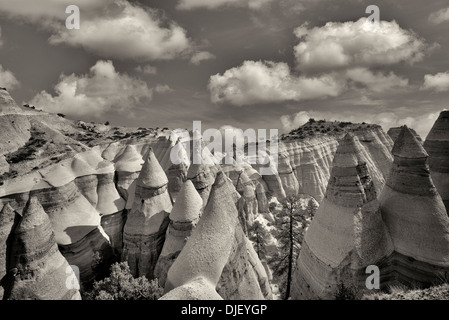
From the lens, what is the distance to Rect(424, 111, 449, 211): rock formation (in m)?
13.4

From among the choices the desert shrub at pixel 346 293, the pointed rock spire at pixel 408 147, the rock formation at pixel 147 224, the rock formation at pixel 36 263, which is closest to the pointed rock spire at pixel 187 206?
the rock formation at pixel 147 224

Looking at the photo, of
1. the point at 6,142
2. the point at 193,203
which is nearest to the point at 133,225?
the point at 193,203

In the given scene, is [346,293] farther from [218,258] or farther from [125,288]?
[125,288]

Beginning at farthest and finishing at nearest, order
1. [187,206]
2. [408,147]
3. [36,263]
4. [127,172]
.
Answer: [127,172] → [187,206] → [408,147] → [36,263]

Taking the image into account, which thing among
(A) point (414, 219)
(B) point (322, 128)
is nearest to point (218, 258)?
(A) point (414, 219)

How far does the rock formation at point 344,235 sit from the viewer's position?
9.02 metres

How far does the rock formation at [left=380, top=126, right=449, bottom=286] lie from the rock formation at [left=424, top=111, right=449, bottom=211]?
472cm

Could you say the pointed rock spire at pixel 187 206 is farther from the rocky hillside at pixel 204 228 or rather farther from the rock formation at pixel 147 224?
the rock formation at pixel 147 224

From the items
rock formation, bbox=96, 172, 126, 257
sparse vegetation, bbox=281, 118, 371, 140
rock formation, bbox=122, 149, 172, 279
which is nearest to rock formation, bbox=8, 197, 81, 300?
rock formation, bbox=122, 149, 172, 279

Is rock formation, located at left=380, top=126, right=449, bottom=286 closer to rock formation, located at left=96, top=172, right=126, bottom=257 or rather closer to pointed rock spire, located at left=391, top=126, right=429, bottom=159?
pointed rock spire, located at left=391, top=126, right=429, bottom=159

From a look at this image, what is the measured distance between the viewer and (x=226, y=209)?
9.11 metres

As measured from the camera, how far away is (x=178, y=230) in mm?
13625

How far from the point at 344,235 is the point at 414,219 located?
9.74ft

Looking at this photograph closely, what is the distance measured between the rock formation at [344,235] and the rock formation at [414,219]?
649mm
